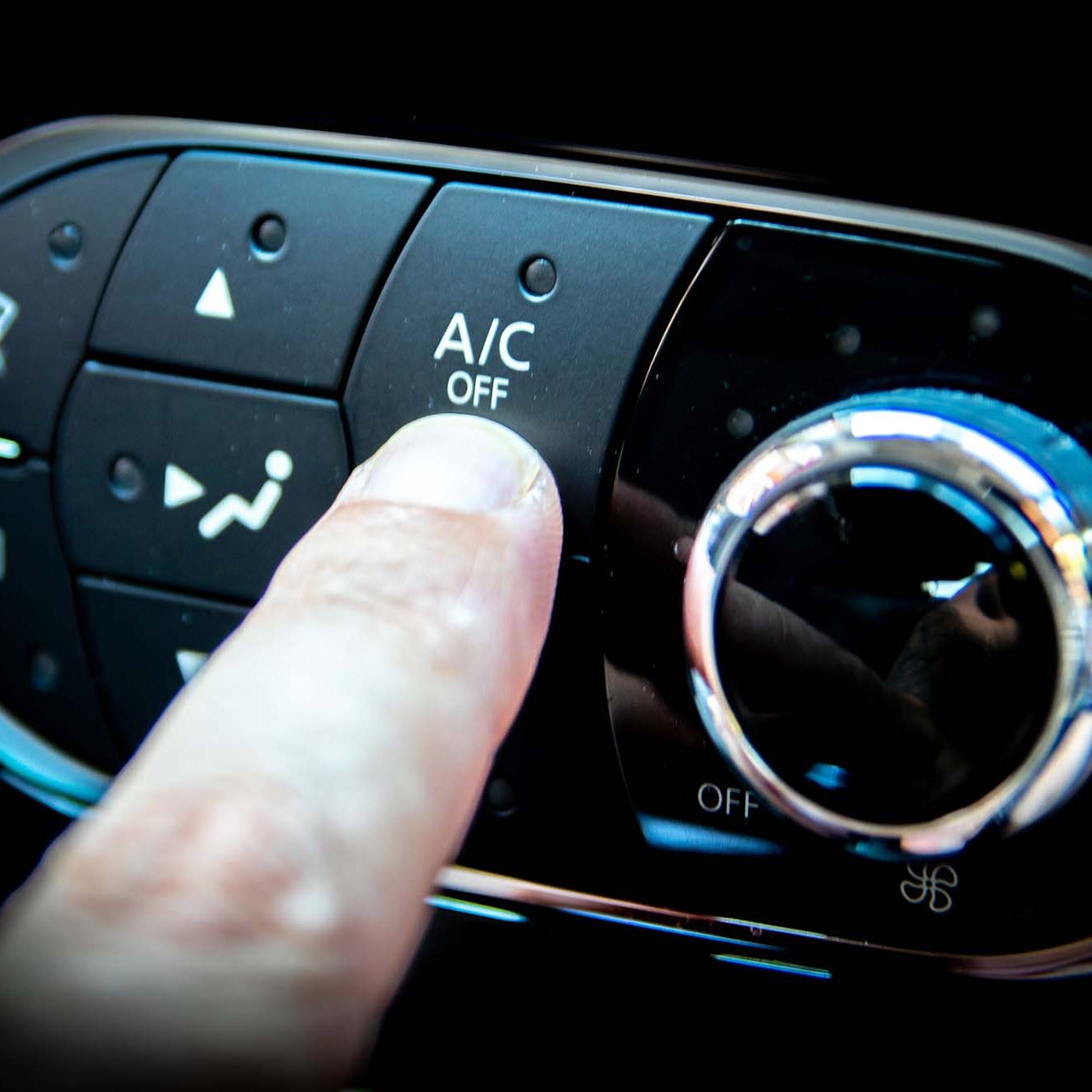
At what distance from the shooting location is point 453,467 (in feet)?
1.58

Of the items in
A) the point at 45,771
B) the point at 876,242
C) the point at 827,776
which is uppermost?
the point at 876,242

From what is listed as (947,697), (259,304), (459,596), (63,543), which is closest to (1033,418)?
(947,697)

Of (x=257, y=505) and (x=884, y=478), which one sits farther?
(x=257, y=505)

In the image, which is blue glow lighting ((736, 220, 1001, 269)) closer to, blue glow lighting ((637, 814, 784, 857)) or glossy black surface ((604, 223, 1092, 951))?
glossy black surface ((604, 223, 1092, 951))

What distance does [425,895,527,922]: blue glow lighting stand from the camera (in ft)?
1.81

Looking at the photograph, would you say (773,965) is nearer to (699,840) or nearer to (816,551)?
(699,840)

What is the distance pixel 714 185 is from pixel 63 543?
16.1 inches

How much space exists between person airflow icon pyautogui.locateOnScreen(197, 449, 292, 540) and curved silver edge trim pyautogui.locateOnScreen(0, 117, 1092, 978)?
16 centimetres

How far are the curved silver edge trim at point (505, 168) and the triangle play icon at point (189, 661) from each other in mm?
270

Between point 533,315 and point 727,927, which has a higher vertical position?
point 533,315

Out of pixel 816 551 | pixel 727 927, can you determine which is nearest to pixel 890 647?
pixel 816 551

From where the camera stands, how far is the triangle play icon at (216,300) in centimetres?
56

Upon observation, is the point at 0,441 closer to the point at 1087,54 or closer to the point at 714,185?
the point at 714,185

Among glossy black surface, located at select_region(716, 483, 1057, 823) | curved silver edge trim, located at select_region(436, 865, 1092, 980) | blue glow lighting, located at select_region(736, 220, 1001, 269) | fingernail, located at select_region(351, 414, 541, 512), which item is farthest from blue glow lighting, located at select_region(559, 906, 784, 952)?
blue glow lighting, located at select_region(736, 220, 1001, 269)
